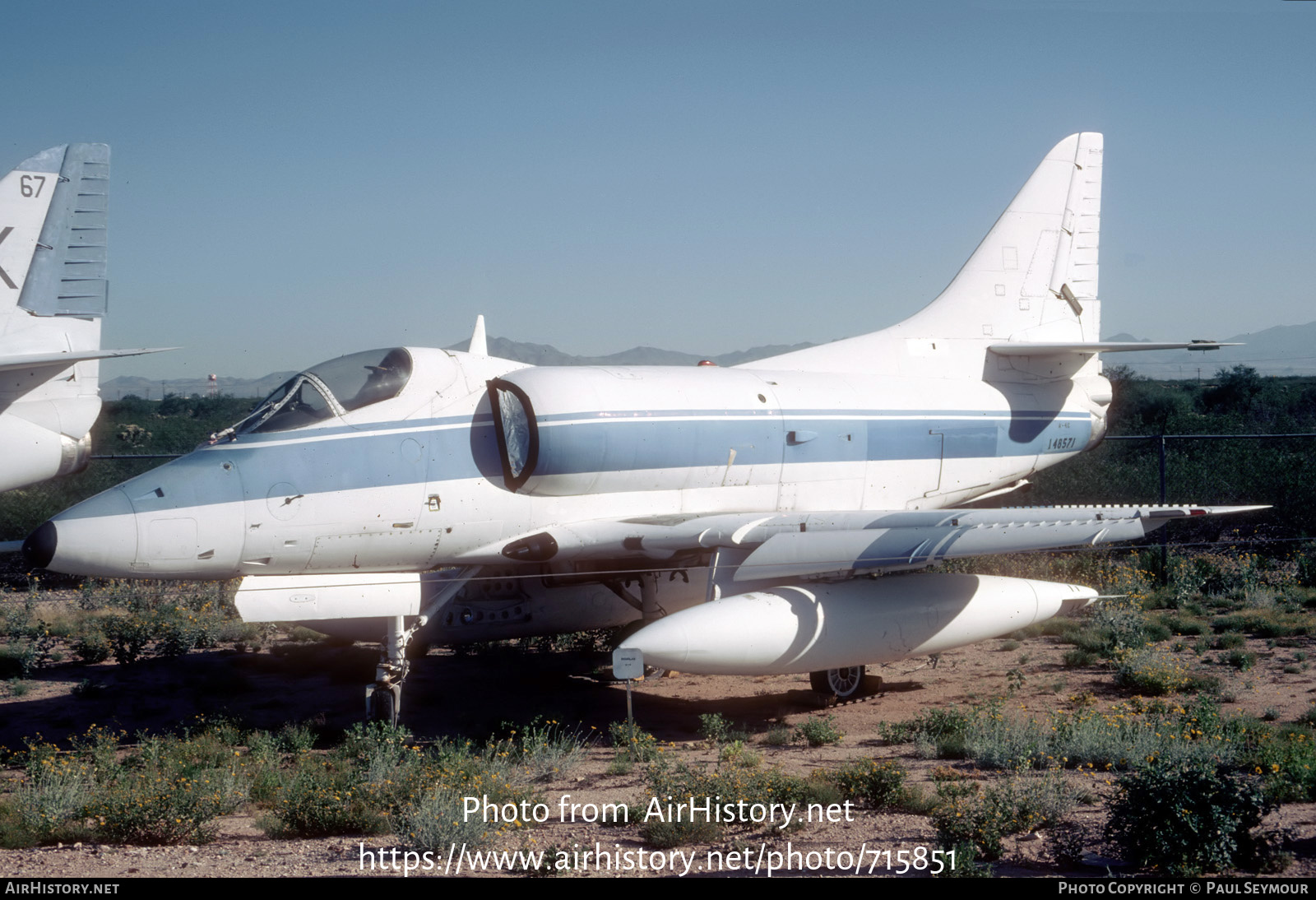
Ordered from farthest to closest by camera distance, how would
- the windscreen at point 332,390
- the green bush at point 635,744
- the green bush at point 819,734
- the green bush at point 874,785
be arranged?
the green bush at point 819,734 < the windscreen at point 332,390 < the green bush at point 635,744 < the green bush at point 874,785

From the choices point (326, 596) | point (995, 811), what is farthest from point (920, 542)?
point (326, 596)

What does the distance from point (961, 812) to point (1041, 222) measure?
1017cm

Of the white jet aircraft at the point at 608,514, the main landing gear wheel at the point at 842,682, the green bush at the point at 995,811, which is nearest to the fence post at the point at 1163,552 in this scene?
the white jet aircraft at the point at 608,514

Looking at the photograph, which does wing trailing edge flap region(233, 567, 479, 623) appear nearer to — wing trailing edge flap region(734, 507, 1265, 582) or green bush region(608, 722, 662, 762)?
green bush region(608, 722, 662, 762)

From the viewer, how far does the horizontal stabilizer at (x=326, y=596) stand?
877cm

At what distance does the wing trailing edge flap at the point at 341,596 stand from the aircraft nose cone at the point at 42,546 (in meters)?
1.46

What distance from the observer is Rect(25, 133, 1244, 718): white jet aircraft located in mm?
8602

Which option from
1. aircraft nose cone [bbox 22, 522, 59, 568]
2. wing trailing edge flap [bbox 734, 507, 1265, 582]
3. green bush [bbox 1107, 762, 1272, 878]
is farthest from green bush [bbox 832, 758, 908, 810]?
aircraft nose cone [bbox 22, 522, 59, 568]

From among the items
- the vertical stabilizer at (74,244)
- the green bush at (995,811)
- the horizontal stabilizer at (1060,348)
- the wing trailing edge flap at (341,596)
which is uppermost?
the vertical stabilizer at (74,244)

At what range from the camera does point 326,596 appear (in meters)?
9.05

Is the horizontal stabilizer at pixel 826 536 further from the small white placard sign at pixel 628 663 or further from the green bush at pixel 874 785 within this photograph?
the green bush at pixel 874 785

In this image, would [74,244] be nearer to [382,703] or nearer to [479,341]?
[479,341]

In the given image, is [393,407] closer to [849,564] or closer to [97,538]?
[97,538]
